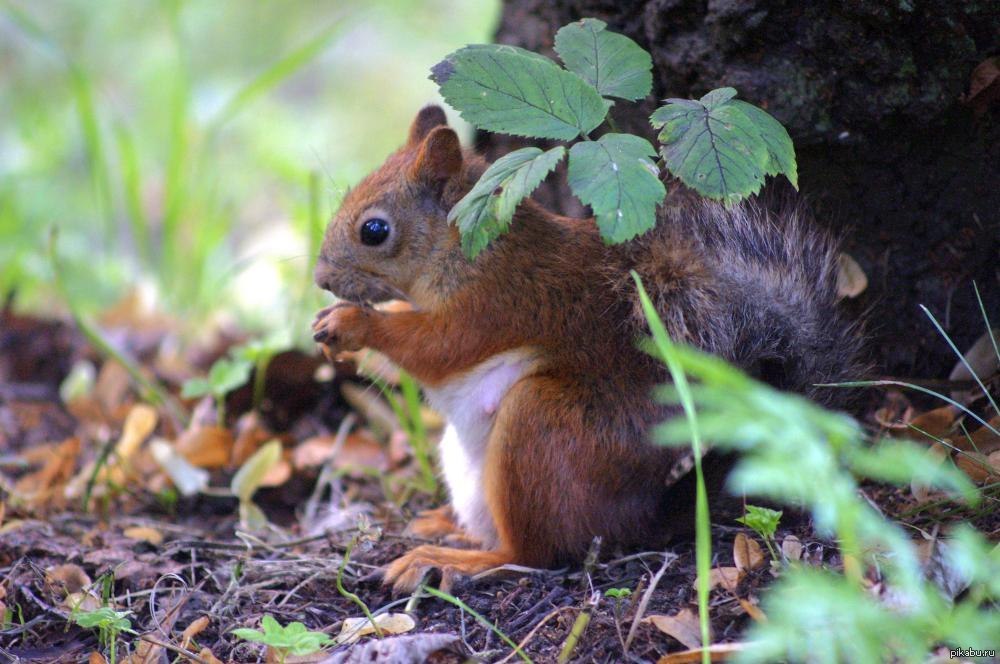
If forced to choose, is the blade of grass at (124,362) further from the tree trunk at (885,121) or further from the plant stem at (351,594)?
the tree trunk at (885,121)

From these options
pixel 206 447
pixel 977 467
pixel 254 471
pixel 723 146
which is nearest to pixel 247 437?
pixel 206 447

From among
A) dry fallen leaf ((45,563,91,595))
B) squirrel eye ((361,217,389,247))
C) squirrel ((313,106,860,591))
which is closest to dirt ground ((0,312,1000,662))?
dry fallen leaf ((45,563,91,595))

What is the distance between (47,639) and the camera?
6.89 feet

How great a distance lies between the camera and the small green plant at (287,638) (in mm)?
1773

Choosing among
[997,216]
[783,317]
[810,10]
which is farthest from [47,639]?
[997,216]

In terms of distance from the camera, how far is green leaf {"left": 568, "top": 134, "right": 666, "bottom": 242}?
183 cm

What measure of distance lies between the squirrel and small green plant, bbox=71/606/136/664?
54 cm

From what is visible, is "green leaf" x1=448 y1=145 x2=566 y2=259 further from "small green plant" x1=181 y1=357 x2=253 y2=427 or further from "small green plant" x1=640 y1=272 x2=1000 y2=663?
"small green plant" x1=181 y1=357 x2=253 y2=427

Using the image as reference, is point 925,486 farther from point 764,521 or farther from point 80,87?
point 80,87

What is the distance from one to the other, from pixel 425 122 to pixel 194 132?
10.2 feet

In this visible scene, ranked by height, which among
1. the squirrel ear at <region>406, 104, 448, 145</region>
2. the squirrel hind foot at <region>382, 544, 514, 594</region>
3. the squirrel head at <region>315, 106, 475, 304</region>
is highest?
the squirrel ear at <region>406, 104, 448, 145</region>

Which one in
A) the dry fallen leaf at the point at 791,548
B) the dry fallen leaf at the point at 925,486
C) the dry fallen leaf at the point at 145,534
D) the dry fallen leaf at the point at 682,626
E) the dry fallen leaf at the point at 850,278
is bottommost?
the dry fallen leaf at the point at 145,534

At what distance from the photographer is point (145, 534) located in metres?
2.62

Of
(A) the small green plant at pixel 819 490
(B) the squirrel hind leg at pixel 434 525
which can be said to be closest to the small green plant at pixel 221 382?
(B) the squirrel hind leg at pixel 434 525
